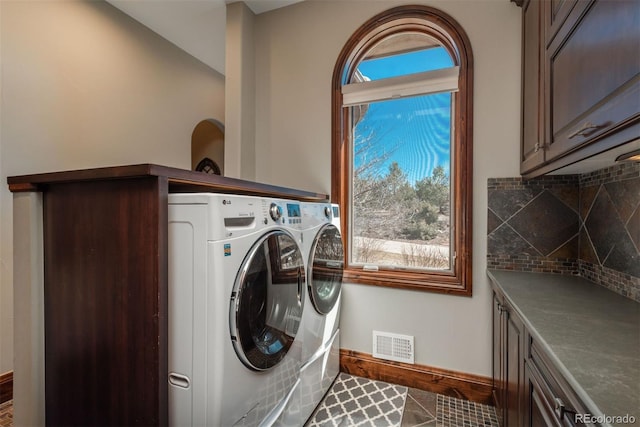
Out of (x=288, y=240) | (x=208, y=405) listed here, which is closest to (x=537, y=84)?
(x=288, y=240)

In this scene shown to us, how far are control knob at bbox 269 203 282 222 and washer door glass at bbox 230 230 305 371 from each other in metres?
0.06

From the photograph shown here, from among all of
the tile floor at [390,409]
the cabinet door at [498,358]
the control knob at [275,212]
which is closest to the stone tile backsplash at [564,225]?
the cabinet door at [498,358]

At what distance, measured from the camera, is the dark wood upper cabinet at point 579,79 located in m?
0.77

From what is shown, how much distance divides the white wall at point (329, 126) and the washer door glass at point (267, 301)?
2.91 feet

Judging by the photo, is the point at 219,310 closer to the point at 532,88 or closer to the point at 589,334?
the point at 589,334

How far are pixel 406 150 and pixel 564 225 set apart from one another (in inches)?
40.5

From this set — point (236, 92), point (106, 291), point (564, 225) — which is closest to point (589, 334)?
point (564, 225)

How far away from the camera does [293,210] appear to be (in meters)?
1.42

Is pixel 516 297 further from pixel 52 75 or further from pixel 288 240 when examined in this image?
pixel 52 75

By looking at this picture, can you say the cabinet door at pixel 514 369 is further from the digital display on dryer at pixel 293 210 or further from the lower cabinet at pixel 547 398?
the digital display on dryer at pixel 293 210

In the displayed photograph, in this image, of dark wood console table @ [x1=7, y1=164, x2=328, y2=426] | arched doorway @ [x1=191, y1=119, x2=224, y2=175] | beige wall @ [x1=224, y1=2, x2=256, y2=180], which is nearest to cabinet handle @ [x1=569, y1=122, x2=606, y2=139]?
dark wood console table @ [x1=7, y1=164, x2=328, y2=426]

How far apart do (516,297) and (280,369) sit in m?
1.07

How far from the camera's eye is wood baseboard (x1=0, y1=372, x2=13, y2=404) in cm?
177

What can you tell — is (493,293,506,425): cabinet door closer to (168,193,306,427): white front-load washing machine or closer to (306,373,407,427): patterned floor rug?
(306,373,407,427): patterned floor rug
